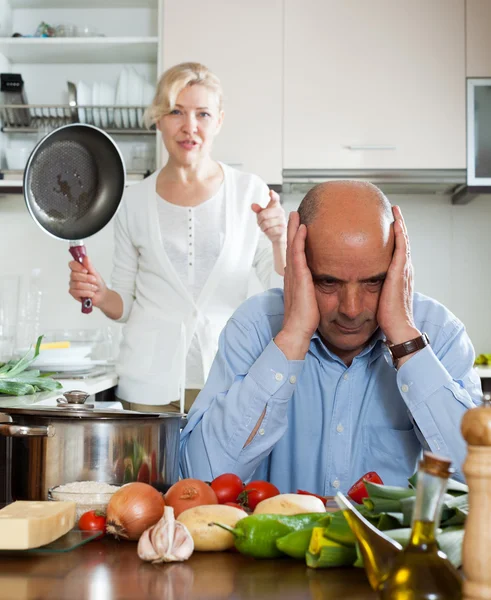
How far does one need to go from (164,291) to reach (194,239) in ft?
0.64

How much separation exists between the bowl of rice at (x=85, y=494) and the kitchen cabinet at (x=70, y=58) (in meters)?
2.65

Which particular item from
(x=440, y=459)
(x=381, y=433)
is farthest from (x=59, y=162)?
(x=440, y=459)

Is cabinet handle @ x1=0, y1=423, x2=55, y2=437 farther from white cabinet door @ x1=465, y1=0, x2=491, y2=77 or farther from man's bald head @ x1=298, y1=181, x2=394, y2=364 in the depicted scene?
white cabinet door @ x1=465, y1=0, x2=491, y2=77

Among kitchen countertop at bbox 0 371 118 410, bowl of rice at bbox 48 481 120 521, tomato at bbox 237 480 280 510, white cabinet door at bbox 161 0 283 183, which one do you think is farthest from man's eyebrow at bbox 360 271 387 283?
white cabinet door at bbox 161 0 283 183

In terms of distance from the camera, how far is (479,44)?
3244 mm

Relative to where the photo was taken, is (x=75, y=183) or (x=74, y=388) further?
(x=74, y=388)

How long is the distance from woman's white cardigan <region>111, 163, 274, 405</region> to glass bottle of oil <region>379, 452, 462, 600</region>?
2.05 meters

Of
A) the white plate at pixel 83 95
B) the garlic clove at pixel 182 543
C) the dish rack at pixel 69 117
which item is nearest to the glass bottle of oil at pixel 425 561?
the garlic clove at pixel 182 543

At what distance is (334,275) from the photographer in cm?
133

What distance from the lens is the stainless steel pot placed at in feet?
2.95

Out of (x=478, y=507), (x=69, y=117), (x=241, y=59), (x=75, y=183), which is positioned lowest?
(x=478, y=507)

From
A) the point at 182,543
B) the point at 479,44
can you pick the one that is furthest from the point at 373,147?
the point at 182,543

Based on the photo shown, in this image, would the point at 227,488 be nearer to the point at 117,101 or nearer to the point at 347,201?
the point at 347,201

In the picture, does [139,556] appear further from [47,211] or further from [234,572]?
[47,211]
